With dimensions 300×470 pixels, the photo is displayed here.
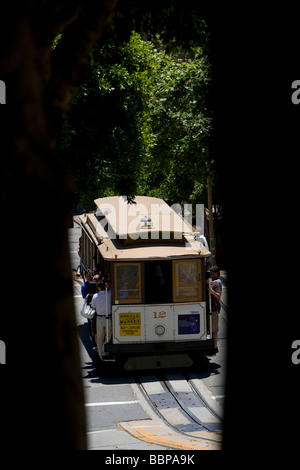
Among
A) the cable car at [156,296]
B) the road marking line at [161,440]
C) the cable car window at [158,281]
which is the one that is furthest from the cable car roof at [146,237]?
the road marking line at [161,440]

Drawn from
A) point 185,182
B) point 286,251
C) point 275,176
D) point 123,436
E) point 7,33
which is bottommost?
point 123,436

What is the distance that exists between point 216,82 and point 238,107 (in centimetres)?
15

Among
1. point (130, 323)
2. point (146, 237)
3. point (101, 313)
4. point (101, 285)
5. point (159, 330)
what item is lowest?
point (159, 330)

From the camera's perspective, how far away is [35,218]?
325cm

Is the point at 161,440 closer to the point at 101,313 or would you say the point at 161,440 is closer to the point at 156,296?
the point at 156,296

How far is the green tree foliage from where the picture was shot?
1744cm

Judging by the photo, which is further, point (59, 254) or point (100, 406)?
point (100, 406)

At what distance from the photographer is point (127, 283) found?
1452 cm

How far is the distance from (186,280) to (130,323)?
131 cm

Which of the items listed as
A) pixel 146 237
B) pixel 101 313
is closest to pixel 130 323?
pixel 101 313

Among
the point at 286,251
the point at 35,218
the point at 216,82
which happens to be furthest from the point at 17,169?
the point at 286,251

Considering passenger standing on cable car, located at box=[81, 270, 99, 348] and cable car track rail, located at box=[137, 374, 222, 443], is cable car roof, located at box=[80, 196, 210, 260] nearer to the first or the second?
passenger standing on cable car, located at box=[81, 270, 99, 348]
